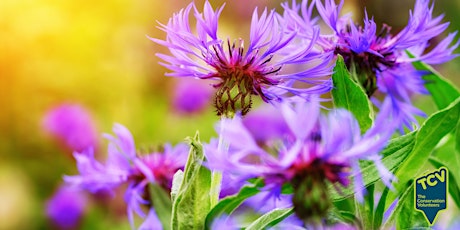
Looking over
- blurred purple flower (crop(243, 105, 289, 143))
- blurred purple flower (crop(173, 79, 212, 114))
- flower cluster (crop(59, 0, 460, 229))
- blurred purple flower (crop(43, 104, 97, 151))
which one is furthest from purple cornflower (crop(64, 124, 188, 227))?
blurred purple flower (crop(173, 79, 212, 114))

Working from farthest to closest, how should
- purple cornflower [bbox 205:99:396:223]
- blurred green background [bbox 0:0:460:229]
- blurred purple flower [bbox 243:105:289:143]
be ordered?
blurred green background [bbox 0:0:460:229] < blurred purple flower [bbox 243:105:289:143] < purple cornflower [bbox 205:99:396:223]

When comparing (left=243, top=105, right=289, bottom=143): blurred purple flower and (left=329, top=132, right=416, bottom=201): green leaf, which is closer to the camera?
(left=329, top=132, right=416, bottom=201): green leaf

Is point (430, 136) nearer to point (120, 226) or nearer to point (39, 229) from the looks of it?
point (120, 226)

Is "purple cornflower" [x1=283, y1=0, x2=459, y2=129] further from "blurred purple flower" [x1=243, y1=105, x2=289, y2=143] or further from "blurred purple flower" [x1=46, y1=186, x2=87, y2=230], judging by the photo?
"blurred purple flower" [x1=46, y1=186, x2=87, y2=230]

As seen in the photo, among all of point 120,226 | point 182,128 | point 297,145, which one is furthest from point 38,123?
point 297,145

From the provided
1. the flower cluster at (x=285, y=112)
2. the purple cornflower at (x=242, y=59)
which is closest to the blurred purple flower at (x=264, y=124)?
the flower cluster at (x=285, y=112)
